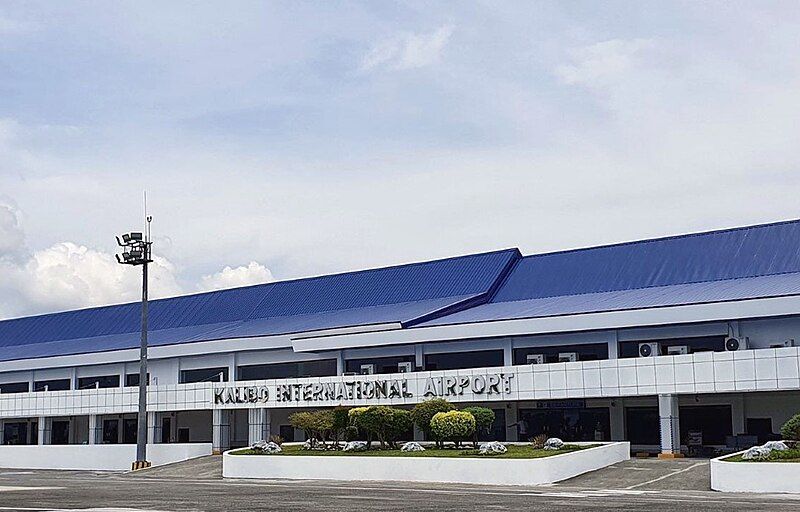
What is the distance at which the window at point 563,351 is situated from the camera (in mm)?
53719

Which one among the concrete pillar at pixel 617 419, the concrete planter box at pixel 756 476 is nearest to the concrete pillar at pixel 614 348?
the concrete pillar at pixel 617 419

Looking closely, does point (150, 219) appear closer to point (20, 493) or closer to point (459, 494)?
point (20, 493)

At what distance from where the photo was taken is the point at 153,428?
217 feet

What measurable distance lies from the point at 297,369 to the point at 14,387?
27.0 m

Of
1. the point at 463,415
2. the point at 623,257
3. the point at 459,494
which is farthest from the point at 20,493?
the point at 623,257

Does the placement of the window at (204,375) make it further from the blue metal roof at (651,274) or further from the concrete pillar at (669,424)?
the concrete pillar at (669,424)

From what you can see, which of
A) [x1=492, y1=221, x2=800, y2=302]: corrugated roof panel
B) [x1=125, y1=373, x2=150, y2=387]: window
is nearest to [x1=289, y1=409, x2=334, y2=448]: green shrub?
[x1=492, y1=221, x2=800, y2=302]: corrugated roof panel

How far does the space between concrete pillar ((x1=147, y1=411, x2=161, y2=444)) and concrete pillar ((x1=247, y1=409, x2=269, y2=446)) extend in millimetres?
8650

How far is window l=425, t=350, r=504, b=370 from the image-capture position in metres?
56.8

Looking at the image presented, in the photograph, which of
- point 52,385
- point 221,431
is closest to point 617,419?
point 221,431

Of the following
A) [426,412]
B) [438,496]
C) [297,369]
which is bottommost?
[438,496]

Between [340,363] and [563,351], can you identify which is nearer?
[563,351]

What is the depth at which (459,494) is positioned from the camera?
33.6 meters

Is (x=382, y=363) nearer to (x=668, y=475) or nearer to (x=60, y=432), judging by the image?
(x=668, y=475)
